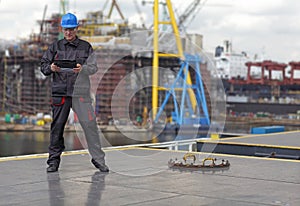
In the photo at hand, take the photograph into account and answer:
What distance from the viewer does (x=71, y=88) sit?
22.7ft

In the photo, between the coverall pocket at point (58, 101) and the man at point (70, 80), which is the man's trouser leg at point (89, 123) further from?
the coverall pocket at point (58, 101)

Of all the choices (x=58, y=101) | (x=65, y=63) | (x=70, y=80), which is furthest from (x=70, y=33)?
(x=58, y=101)

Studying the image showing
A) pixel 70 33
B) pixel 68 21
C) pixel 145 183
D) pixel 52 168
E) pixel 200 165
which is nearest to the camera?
pixel 145 183

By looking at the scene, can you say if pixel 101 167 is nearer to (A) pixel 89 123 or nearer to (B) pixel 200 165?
(A) pixel 89 123

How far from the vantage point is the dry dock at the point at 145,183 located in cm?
533

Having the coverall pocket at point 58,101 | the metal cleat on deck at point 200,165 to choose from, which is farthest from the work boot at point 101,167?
the metal cleat on deck at point 200,165

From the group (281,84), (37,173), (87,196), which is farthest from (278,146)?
(281,84)

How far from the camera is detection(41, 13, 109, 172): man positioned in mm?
6875

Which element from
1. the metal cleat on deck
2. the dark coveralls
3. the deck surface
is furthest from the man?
the metal cleat on deck

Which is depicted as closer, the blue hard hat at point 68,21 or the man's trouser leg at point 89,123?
the blue hard hat at point 68,21

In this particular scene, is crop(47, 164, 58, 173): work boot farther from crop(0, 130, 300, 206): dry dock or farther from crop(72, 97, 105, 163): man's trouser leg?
crop(72, 97, 105, 163): man's trouser leg

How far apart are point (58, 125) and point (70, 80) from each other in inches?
20.4

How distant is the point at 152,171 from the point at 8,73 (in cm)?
9554

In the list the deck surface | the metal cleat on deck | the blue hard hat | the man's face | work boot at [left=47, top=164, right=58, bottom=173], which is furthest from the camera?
the metal cleat on deck
